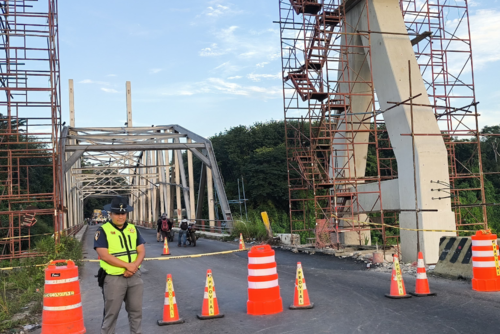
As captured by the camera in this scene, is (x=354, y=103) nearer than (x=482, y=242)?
No

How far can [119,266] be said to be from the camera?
5.66 metres

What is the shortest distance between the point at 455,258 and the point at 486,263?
1847 millimetres

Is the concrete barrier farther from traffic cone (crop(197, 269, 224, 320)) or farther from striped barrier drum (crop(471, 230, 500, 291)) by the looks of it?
traffic cone (crop(197, 269, 224, 320))

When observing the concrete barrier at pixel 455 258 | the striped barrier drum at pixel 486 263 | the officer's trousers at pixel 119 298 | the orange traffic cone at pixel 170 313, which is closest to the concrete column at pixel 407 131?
the concrete barrier at pixel 455 258

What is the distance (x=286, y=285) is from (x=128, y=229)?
5608mm

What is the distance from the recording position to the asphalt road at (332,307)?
6.87 m

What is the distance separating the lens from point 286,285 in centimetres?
1077

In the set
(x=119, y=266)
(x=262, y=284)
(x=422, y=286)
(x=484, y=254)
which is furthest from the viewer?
(x=484, y=254)

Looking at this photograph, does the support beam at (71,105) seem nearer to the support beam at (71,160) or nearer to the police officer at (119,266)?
the support beam at (71,160)

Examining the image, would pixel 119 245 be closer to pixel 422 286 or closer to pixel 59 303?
pixel 59 303

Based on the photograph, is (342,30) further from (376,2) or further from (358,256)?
(358,256)

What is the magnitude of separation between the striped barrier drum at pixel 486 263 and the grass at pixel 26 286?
26.0ft

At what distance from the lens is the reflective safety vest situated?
18.8 ft

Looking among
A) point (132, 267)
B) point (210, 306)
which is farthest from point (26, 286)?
point (132, 267)
